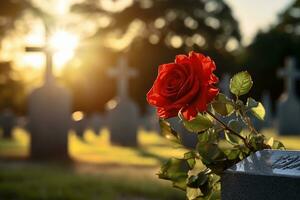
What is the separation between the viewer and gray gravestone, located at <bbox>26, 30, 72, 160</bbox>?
11.9m

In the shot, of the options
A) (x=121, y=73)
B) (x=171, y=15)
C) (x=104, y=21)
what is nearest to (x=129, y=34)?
(x=104, y=21)

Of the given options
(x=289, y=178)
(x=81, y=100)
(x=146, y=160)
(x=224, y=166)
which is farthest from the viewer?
(x=81, y=100)

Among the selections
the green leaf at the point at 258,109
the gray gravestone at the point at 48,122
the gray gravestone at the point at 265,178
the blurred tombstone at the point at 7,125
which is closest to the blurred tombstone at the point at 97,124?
the blurred tombstone at the point at 7,125

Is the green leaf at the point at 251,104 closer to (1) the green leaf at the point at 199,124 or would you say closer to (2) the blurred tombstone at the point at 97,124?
(1) the green leaf at the point at 199,124

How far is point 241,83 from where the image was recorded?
7.16 feet

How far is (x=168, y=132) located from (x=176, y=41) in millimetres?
39049

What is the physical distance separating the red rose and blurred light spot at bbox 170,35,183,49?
127 feet

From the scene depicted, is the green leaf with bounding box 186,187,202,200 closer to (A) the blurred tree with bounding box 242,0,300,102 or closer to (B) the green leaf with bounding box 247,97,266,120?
(B) the green leaf with bounding box 247,97,266,120

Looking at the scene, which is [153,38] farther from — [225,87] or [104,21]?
[225,87]

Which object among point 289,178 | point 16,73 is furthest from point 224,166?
point 16,73

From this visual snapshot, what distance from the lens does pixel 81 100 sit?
148 ft

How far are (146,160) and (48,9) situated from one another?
41.3ft

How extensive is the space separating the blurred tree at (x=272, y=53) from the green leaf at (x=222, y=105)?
42.8m

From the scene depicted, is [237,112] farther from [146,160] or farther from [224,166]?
[146,160]
